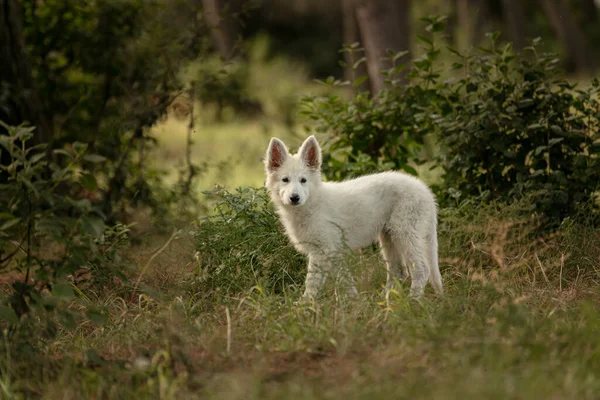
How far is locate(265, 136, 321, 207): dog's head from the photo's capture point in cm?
568

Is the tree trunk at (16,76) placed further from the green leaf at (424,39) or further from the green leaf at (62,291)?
the green leaf at (62,291)

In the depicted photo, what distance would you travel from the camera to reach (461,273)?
5.67m

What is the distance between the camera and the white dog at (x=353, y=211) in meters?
5.63

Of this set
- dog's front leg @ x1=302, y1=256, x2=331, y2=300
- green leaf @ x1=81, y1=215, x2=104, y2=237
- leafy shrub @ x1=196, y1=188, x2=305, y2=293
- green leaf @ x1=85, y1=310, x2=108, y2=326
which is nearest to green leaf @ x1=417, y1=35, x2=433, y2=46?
leafy shrub @ x1=196, y1=188, x2=305, y2=293

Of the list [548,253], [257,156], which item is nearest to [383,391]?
[548,253]

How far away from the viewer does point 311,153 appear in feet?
19.0

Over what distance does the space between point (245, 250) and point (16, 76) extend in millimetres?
3591

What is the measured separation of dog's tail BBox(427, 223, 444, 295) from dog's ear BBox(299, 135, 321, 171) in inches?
38.0

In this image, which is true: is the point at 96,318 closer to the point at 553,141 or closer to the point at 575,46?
the point at 553,141

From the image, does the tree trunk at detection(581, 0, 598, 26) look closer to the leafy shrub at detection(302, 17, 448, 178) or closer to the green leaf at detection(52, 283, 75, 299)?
the leafy shrub at detection(302, 17, 448, 178)

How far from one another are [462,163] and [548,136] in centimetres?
72

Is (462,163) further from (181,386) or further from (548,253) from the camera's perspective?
(181,386)

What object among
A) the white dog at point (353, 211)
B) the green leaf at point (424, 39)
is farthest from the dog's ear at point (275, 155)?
the green leaf at point (424, 39)

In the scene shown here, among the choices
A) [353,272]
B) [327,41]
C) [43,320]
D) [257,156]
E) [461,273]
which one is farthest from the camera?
[327,41]
